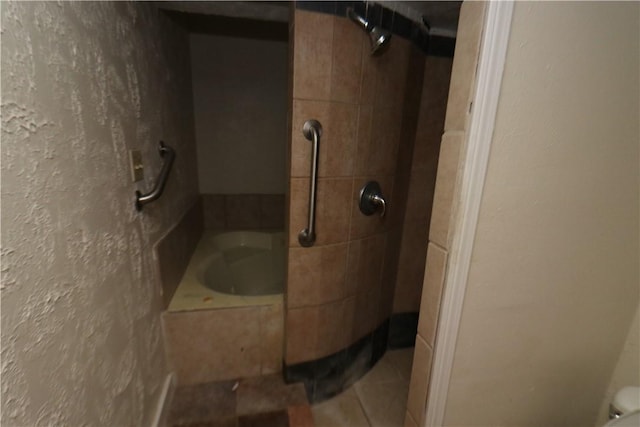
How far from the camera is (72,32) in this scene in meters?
0.60

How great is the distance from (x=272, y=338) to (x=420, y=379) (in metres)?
0.85

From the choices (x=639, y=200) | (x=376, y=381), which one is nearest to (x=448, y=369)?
(x=639, y=200)

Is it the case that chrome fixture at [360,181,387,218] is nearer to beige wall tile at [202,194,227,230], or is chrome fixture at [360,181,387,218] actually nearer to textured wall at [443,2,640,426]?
textured wall at [443,2,640,426]

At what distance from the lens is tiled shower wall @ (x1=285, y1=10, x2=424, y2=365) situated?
3.20 ft

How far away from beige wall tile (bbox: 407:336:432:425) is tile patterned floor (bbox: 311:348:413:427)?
71 centimetres

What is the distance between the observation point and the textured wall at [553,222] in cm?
49

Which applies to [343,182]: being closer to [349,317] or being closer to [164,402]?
[349,317]

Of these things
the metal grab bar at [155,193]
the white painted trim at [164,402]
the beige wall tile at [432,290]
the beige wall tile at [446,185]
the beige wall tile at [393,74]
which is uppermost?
the beige wall tile at [393,74]

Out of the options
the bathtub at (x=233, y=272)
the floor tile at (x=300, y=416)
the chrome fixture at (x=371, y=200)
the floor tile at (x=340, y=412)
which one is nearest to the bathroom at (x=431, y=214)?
the chrome fixture at (x=371, y=200)

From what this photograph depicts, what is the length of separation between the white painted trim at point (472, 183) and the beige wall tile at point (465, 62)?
0.01 meters

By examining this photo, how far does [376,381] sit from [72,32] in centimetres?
181

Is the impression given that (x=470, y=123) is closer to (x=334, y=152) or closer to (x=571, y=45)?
(x=571, y=45)

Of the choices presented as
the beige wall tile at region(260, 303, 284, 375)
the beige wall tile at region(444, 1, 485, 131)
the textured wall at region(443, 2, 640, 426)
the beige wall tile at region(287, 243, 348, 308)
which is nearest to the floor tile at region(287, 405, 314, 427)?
the beige wall tile at region(260, 303, 284, 375)

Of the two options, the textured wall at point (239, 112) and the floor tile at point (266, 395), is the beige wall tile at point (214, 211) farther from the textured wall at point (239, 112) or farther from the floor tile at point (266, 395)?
the floor tile at point (266, 395)
